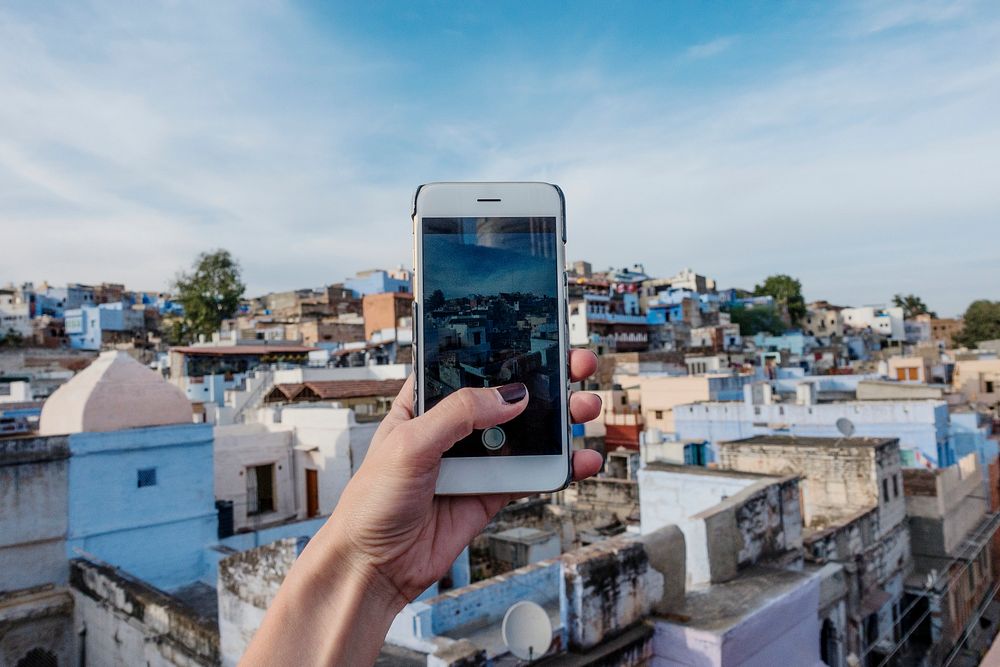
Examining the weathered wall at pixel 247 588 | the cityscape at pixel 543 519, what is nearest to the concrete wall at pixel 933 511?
the cityscape at pixel 543 519

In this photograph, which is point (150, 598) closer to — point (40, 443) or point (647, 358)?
point (40, 443)

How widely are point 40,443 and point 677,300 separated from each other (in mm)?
54185

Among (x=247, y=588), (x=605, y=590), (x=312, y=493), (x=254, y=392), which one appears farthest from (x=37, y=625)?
(x=254, y=392)

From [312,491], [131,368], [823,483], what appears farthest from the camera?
[312,491]

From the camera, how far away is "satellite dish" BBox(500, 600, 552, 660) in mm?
6793

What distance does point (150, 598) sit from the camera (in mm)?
9969

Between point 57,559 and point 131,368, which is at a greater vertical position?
point 131,368

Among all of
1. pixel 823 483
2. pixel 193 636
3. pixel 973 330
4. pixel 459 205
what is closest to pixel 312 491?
pixel 193 636

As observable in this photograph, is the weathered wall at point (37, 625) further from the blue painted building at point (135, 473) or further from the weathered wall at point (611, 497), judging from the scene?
the weathered wall at point (611, 497)

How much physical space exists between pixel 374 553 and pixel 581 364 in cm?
144

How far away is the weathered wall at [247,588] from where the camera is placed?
24.8 feet

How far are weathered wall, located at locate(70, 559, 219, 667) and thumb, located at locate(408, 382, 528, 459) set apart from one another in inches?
310

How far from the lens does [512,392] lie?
2.84 m

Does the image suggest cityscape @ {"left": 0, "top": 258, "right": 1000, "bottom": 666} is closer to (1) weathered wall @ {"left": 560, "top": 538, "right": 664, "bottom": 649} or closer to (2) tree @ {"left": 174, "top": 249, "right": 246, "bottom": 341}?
(1) weathered wall @ {"left": 560, "top": 538, "right": 664, "bottom": 649}
